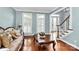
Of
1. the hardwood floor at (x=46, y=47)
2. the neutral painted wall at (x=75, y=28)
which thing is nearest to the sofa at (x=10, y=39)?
the hardwood floor at (x=46, y=47)

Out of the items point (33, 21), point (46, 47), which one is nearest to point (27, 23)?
point (33, 21)

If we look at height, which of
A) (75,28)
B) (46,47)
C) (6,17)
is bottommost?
(46,47)

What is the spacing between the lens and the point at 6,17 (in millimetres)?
2260

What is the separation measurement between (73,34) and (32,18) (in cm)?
86

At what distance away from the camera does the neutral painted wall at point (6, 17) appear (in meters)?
2.23

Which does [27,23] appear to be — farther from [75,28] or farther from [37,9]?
[75,28]

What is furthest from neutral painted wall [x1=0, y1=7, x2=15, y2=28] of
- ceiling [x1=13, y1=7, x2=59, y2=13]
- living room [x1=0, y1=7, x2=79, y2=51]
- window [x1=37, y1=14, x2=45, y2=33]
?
window [x1=37, y1=14, x2=45, y2=33]

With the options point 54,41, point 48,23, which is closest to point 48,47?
point 54,41

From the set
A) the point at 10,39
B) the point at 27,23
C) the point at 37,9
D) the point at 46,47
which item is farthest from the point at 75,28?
the point at 10,39

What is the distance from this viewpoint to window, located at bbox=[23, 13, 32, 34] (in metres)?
2.29

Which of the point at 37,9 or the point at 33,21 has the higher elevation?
the point at 37,9

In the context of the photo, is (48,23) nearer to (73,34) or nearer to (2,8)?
(73,34)

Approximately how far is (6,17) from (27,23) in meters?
0.42
